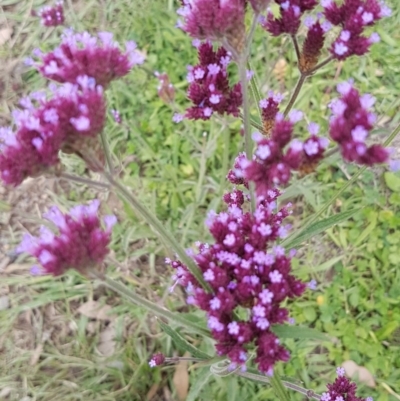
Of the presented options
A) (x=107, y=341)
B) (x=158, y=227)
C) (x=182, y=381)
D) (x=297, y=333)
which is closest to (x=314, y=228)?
(x=297, y=333)

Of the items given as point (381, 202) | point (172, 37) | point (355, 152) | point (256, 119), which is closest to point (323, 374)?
point (381, 202)

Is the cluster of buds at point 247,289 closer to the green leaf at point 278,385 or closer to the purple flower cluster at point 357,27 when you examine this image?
the green leaf at point 278,385

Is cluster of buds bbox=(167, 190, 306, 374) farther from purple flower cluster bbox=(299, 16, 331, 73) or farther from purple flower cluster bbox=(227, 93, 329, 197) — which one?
purple flower cluster bbox=(299, 16, 331, 73)

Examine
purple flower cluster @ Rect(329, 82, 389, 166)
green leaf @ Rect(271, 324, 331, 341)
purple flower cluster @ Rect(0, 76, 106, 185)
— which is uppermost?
purple flower cluster @ Rect(329, 82, 389, 166)

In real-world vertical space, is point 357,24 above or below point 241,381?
above

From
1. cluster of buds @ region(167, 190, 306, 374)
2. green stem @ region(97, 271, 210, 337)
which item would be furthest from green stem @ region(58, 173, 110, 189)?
cluster of buds @ region(167, 190, 306, 374)

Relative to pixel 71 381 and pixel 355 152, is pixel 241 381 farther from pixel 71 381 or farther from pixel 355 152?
pixel 355 152
